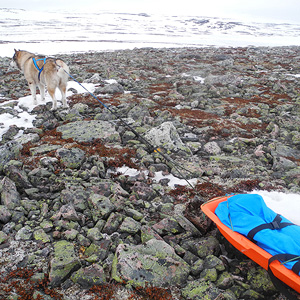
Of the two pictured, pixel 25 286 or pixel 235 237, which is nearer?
pixel 25 286

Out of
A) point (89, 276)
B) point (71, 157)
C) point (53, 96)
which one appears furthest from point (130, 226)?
point (53, 96)

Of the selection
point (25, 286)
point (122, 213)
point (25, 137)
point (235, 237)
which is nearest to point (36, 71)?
point (25, 137)

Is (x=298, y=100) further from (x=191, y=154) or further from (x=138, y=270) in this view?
(x=138, y=270)

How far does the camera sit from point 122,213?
4684mm

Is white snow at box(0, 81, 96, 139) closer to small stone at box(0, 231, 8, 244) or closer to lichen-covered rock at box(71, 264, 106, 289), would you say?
small stone at box(0, 231, 8, 244)

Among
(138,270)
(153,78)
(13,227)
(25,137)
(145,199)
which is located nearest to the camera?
(138,270)

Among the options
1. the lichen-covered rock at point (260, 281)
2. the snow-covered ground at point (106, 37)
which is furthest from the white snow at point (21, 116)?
the snow-covered ground at point (106, 37)

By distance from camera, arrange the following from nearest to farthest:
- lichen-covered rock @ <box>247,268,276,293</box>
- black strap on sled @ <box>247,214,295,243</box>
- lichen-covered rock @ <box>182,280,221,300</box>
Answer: lichen-covered rock @ <box>182,280,221,300</box> < lichen-covered rock @ <box>247,268,276,293</box> < black strap on sled @ <box>247,214,295,243</box>

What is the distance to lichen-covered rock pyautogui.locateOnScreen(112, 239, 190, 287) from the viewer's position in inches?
131

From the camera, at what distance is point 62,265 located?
3330 mm

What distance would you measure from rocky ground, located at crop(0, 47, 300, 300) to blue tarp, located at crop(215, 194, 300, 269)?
0.56 m

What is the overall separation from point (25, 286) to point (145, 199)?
2.81 metres

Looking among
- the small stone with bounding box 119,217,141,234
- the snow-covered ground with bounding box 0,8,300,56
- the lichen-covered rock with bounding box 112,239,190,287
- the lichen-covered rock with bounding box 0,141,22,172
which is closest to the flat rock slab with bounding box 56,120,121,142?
the lichen-covered rock with bounding box 0,141,22,172

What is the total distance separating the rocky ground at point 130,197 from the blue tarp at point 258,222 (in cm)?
56
